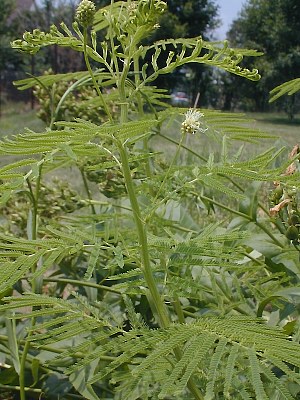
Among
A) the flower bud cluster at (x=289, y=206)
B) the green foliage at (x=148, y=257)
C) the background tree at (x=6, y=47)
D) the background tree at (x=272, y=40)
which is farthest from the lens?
the background tree at (x=6, y=47)

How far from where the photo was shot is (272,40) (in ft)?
56.1

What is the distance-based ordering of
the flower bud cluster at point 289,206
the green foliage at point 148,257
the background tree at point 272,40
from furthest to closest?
the background tree at point 272,40 < the flower bud cluster at point 289,206 < the green foliage at point 148,257

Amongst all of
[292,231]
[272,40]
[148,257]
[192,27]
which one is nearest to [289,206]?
[292,231]

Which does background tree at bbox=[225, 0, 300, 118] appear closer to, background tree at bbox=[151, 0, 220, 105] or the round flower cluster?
background tree at bbox=[151, 0, 220, 105]

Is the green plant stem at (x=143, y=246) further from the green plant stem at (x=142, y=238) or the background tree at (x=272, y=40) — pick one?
the background tree at (x=272, y=40)

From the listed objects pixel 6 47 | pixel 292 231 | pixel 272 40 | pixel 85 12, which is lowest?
pixel 292 231

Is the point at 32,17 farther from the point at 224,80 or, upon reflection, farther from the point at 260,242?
the point at 260,242

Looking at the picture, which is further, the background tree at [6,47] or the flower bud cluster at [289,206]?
the background tree at [6,47]

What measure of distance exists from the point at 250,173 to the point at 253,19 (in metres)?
18.1

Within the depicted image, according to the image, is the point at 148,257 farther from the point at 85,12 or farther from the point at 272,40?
the point at 272,40

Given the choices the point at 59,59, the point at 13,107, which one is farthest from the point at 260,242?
the point at 59,59

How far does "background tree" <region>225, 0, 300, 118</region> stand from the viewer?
1599cm

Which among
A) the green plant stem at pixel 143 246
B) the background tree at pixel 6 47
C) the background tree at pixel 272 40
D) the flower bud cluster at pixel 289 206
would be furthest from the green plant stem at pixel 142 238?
the background tree at pixel 6 47

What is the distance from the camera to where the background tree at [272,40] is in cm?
1599
